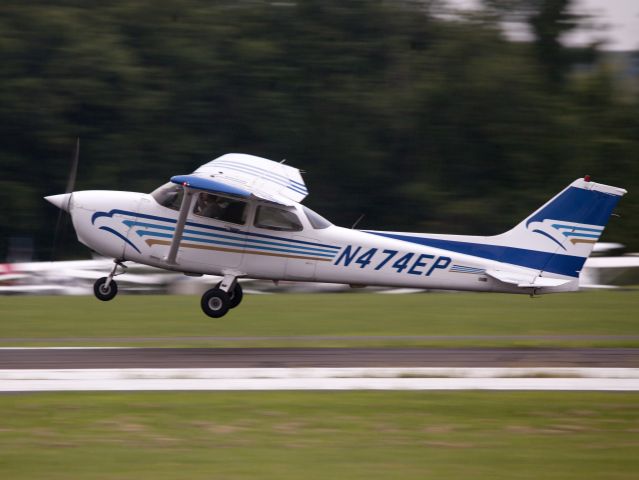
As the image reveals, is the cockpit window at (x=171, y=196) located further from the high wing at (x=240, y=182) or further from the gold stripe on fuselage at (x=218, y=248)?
the gold stripe on fuselage at (x=218, y=248)

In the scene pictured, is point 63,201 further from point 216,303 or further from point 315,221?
point 315,221

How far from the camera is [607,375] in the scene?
11953 mm

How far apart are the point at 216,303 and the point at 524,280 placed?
501cm

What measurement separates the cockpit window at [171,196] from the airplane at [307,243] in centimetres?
2

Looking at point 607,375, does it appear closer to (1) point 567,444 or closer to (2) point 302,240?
(1) point 567,444

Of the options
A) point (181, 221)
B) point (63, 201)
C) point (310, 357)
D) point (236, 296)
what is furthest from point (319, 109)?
point (310, 357)

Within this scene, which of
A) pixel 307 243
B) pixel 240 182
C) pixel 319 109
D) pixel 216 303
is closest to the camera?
pixel 240 182

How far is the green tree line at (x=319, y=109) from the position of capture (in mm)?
35812

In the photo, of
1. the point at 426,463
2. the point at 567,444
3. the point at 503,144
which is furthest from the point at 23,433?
the point at 503,144

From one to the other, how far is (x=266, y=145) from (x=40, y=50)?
9.14m

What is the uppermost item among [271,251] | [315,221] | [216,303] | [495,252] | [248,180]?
[248,180]

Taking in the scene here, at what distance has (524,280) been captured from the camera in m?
15.4

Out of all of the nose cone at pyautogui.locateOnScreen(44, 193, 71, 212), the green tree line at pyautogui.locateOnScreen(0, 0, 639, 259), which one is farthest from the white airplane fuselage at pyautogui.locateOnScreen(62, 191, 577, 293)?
the green tree line at pyautogui.locateOnScreen(0, 0, 639, 259)

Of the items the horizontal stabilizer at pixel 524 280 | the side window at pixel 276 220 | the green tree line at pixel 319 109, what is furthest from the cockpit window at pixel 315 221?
the green tree line at pixel 319 109
